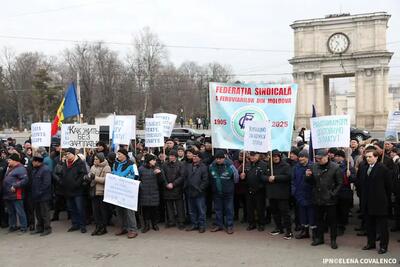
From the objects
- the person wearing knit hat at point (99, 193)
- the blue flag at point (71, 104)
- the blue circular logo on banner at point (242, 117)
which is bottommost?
the person wearing knit hat at point (99, 193)

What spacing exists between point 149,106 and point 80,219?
201 feet

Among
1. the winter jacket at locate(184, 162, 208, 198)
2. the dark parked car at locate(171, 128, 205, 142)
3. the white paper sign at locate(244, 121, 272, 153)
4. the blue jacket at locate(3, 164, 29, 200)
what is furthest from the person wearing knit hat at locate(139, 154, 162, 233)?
the dark parked car at locate(171, 128, 205, 142)

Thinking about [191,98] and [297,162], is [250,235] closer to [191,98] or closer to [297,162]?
[297,162]

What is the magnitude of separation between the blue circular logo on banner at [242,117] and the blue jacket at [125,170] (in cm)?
241

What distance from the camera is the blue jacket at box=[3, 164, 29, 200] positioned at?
10539 mm

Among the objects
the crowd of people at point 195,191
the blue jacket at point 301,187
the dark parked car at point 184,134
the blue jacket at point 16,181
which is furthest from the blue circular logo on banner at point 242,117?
the dark parked car at point 184,134

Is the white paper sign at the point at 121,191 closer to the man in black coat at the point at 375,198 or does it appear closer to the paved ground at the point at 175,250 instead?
the paved ground at the point at 175,250

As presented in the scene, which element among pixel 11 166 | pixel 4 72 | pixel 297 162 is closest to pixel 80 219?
pixel 11 166

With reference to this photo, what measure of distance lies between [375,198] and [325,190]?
887 mm

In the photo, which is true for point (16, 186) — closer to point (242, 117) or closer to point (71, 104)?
point (71, 104)

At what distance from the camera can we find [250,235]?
32.0 feet

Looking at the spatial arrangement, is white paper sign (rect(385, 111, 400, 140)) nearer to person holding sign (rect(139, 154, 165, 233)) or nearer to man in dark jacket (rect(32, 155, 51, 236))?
person holding sign (rect(139, 154, 165, 233))

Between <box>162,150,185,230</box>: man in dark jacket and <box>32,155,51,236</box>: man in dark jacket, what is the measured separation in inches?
102

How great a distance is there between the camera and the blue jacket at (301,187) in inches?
363
